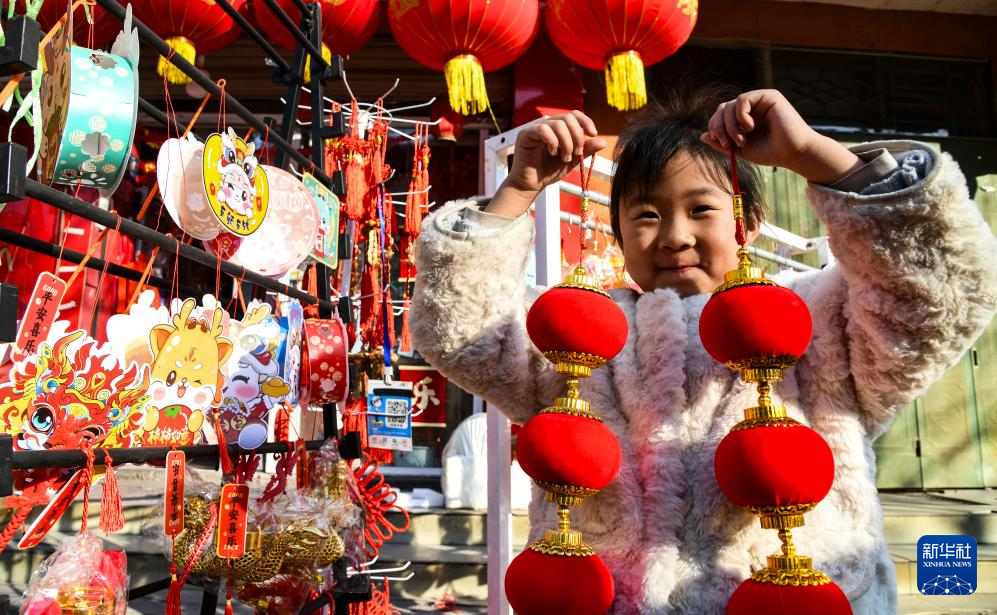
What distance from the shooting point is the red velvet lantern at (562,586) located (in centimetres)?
78

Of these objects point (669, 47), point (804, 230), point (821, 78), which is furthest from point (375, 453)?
point (821, 78)

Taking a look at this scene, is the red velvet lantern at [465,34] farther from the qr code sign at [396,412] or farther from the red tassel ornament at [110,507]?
the red tassel ornament at [110,507]

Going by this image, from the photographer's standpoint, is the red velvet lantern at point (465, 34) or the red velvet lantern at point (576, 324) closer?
the red velvet lantern at point (576, 324)

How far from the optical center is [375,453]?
2.56 meters

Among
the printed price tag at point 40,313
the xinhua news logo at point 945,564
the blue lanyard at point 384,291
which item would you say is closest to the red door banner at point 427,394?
the blue lanyard at point 384,291

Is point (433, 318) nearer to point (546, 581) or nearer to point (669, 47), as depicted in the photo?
point (546, 581)

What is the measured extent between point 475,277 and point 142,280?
0.48 m

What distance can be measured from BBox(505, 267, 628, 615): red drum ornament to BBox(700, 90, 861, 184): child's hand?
0.28 m

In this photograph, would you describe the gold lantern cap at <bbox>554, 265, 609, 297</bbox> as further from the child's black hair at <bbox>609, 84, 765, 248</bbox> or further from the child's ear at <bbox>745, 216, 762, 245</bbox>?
the child's ear at <bbox>745, 216, 762, 245</bbox>

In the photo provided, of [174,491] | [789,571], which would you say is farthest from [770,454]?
[174,491]

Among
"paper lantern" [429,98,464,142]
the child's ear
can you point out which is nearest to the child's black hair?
the child's ear

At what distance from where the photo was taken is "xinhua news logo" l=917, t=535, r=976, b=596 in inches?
62.4

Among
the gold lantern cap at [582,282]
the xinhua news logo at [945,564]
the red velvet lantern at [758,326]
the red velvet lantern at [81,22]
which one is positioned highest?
the red velvet lantern at [81,22]

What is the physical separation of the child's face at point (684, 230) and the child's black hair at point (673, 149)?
0.02 m
